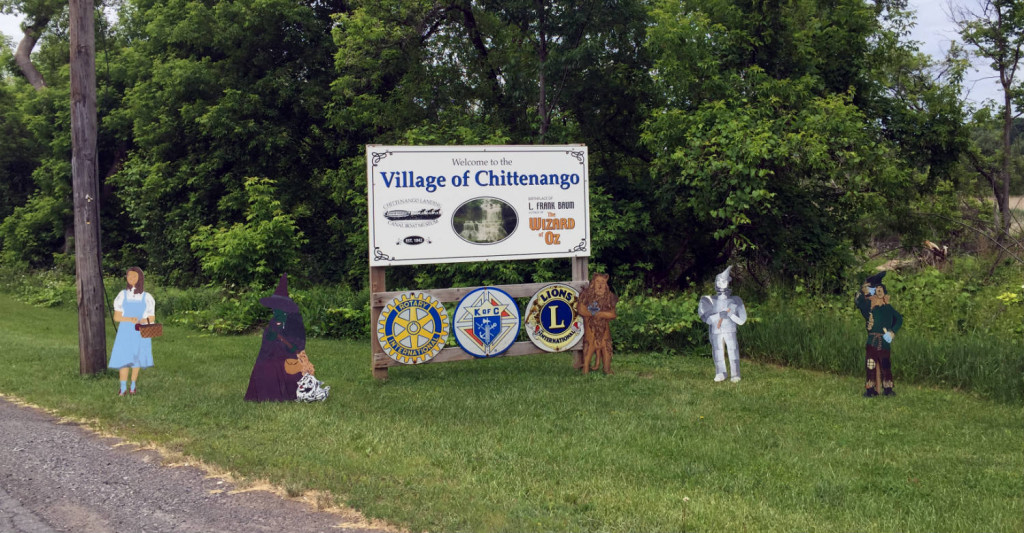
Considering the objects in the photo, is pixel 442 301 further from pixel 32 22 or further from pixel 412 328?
pixel 32 22

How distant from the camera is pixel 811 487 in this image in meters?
5.73

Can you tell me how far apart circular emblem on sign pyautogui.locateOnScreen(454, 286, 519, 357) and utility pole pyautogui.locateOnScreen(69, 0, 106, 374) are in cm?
497

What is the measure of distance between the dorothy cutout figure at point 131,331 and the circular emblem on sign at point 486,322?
→ 3763 mm

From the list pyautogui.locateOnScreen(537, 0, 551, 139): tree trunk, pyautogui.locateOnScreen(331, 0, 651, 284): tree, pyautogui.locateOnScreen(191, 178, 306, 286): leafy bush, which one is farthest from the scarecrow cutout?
pyautogui.locateOnScreen(191, 178, 306, 286): leafy bush

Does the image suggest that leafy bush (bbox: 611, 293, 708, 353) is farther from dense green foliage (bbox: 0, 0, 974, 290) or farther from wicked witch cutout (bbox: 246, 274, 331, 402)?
wicked witch cutout (bbox: 246, 274, 331, 402)

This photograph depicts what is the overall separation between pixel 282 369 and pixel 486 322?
9.11ft

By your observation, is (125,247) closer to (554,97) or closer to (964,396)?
(554,97)

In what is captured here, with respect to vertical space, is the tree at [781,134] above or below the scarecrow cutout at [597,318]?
above

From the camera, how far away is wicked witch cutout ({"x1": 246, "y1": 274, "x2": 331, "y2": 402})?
8914 mm

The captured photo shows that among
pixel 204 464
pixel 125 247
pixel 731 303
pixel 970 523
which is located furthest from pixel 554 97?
pixel 125 247

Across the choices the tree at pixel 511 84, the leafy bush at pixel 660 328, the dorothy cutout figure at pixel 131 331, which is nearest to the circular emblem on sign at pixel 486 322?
the leafy bush at pixel 660 328

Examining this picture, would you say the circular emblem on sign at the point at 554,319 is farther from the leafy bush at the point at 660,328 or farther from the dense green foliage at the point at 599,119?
the dense green foliage at the point at 599,119

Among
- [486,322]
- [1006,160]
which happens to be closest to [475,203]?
[486,322]

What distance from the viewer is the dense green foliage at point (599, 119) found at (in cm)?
1477
